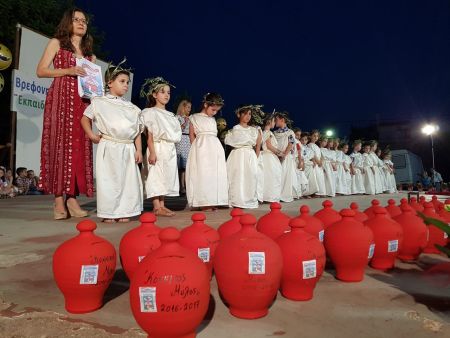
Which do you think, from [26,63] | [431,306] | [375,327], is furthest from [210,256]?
[26,63]

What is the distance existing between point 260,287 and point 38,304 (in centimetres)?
113

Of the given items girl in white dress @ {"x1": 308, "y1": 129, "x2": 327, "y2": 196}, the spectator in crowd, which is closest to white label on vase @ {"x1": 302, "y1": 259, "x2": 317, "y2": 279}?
girl in white dress @ {"x1": 308, "y1": 129, "x2": 327, "y2": 196}

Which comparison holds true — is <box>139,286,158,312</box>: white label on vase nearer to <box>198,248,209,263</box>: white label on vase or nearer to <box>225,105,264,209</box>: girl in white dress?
<box>198,248,209,263</box>: white label on vase

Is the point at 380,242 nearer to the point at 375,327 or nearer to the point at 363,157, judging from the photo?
the point at 375,327

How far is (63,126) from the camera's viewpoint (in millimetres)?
4445

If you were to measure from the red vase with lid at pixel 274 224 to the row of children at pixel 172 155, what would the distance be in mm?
2095

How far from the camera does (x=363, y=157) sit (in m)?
13.3

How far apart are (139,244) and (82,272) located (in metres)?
0.40

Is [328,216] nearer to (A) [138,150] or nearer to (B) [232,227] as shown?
(B) [232,227]

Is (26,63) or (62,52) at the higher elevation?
(26,63)

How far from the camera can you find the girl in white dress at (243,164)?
627 cm

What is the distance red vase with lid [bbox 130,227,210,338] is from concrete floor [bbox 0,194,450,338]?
0.17m

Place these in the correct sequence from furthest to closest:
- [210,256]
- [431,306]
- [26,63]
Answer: [26,63] → [210,256] → [431,306]

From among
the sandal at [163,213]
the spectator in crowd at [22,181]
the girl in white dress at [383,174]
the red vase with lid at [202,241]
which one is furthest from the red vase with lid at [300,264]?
the girl in white dress at [383,174]
